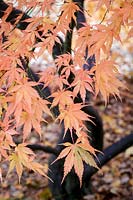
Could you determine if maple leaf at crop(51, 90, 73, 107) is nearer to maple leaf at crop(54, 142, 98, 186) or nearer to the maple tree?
the maple tree

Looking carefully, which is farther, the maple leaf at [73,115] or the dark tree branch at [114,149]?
the dark tree branch at [114,149]

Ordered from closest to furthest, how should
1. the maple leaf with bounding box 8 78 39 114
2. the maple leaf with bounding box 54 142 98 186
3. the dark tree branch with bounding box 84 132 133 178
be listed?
the maple leaf with bounding box 8 78 39 114, the maple leaf with bounding box 54 142 98 186, the dark tree branch with bounding box 84 132 133 178

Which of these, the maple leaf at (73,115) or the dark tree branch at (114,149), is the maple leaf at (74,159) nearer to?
the maple leaf at (73,115)

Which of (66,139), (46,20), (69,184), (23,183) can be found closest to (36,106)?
(46,20)

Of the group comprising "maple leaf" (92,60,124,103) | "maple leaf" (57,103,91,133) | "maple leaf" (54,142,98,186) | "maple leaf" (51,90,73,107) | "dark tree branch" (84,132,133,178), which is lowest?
"dark tree branch" (84,132,133,178)

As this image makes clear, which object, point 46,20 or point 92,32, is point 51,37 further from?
point 92,32

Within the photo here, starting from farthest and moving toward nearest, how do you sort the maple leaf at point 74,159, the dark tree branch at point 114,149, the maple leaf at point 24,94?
the dark tree branch at point 114,149 < the maple leaf at point 74,159 < the maple leaf at point 24,94

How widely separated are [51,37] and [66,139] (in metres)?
1.34

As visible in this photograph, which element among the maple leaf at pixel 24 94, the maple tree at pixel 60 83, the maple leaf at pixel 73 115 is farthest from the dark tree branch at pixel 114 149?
the maple leaf at pixel 24 94

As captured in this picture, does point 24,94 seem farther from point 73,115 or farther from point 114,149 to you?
point 114,149

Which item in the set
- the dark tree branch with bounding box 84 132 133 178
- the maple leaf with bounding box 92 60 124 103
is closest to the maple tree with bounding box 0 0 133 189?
the maple leaf with bounding box 92 60 124 103

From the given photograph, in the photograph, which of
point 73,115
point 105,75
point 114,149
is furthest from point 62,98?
point 114,149

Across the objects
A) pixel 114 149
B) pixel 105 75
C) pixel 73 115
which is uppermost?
pixel 105 75

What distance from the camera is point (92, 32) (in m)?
1.37
